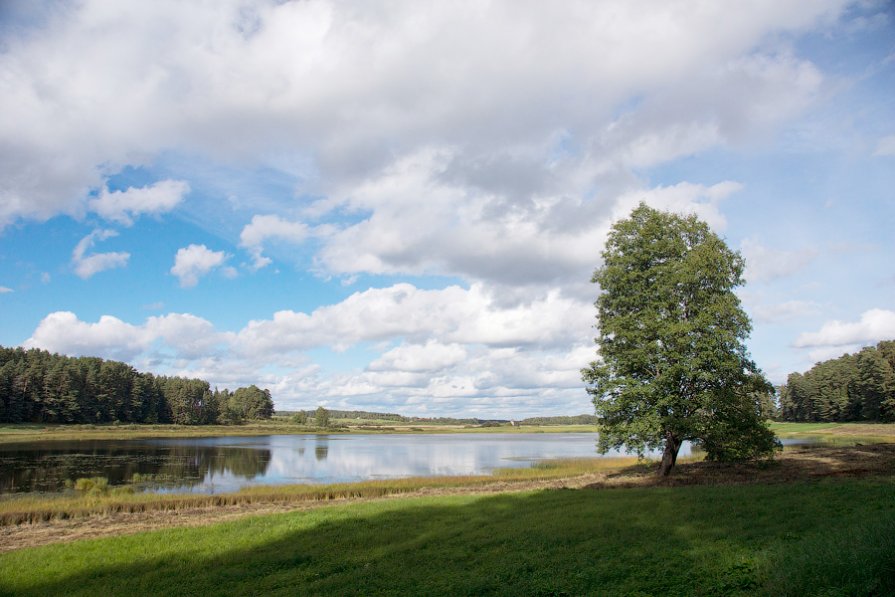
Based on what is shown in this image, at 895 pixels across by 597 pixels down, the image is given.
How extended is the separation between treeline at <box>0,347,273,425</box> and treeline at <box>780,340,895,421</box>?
159m

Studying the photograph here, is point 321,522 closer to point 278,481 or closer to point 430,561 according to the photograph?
point 430,561

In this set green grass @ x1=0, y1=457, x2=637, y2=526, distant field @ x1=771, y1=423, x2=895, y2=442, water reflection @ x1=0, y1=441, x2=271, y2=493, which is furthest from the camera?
distant field @ x1=771, y1=423, x2=895, y2=442

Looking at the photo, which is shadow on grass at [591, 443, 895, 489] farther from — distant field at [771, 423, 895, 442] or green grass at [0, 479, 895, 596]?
distant field at [771, 423, 895, 442]

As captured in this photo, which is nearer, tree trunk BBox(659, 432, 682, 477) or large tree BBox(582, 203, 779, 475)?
large tree BBox(582, 203, 779, 475)

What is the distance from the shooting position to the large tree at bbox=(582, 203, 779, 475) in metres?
26.0

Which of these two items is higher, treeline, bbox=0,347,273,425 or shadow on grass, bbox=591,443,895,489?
treeline, bbox=0,347,273,425

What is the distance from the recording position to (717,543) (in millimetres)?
12508

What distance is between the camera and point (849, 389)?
109 meters

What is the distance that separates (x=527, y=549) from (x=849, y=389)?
127 metres

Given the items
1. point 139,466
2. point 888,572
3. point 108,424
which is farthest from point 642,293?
point 108,424

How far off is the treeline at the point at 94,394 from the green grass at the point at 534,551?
118m

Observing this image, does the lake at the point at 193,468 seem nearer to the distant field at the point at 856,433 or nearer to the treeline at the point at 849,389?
the distant field at the point at 856,433

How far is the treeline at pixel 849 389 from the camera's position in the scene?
91625 millimetres

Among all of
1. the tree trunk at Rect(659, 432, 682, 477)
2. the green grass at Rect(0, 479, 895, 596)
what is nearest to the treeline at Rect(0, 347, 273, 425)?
the green grass at Rect(0, 479, 895, 596)
